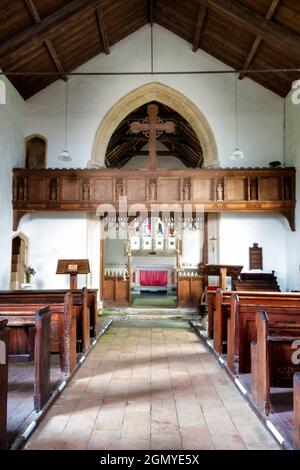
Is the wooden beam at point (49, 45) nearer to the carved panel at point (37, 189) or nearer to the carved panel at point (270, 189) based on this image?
the carved panel at point (37, 189)

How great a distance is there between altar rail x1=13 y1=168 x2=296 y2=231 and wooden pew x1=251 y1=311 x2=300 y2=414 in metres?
5.53

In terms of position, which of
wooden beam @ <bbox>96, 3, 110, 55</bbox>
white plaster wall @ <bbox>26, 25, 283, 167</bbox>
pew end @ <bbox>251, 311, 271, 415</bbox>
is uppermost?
wooden beam @ <bbox>96, 3, 110, 55</bbox>

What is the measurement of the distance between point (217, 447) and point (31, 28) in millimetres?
7689

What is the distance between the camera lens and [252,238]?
9430 mm

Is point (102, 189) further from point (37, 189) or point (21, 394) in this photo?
point (21, 394)

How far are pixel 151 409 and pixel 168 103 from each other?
333 inches

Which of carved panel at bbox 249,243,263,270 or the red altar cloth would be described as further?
the red altar cloth

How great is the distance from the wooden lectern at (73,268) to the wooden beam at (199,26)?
228 inches

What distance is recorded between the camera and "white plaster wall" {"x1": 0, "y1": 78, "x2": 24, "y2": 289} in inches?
322

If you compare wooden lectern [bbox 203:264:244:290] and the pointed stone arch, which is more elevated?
the pointed stone arch

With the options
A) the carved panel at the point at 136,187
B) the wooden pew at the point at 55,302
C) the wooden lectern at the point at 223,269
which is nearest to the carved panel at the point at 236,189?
the carved panel at the point at 136,187

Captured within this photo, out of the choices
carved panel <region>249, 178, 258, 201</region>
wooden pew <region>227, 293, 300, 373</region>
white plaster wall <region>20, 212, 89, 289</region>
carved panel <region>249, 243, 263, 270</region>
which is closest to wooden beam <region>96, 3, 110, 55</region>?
white plaster wall <region>20, 212, 89, 289</region>

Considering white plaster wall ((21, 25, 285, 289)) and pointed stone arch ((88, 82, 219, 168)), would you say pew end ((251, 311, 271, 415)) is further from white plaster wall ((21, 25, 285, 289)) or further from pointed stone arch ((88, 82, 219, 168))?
pointed stone arch ((88, 82, 219, 168))

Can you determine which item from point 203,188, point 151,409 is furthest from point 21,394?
point 203,188
